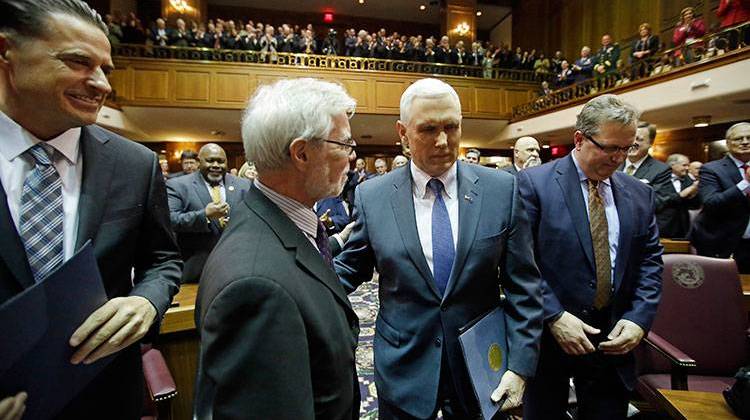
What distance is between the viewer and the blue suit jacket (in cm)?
121

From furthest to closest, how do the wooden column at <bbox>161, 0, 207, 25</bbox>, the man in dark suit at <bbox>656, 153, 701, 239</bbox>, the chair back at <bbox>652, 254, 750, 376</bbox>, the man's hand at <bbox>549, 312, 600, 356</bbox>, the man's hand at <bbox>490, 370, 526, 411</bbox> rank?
the wooden column at <bbox>161, 0, 207, 25</bbox> → the man in dark suit at <bbox>656, 153, 701, 239</bbox> → the chair back at <bbox>652, 254, 750, 376</bbox> → the man's hand at <bbox>549, 312, 600, 356</bbox> → the man's hand at <bbox>490, 370, 526, 411</bbox>

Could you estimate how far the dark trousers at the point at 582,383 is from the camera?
1.54 m

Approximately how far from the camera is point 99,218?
3.20 feet

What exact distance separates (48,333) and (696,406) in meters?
1.77

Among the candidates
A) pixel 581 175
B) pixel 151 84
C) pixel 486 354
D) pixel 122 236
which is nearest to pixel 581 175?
pixel 581 175

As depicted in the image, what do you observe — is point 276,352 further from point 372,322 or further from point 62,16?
point 372,322

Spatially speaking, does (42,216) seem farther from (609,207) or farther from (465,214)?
(609,207)

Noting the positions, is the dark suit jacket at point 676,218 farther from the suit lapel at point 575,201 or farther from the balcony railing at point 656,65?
the balcony railing at point 656,65

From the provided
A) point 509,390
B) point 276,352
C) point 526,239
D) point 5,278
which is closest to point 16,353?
point 5,278

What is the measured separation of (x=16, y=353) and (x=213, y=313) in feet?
0.98

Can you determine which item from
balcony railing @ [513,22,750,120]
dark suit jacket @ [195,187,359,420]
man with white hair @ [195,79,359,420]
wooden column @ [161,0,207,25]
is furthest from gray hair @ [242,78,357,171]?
wooden column @ [161,0,207,25]

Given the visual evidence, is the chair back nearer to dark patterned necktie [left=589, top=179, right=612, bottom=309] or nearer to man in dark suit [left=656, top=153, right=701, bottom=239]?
dark patterned necktie [left=589, top=179, right=612, bottom=309]

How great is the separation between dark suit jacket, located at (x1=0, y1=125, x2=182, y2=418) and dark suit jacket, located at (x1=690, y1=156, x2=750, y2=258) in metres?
3.55

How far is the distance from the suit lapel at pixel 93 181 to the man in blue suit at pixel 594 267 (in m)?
1.43
